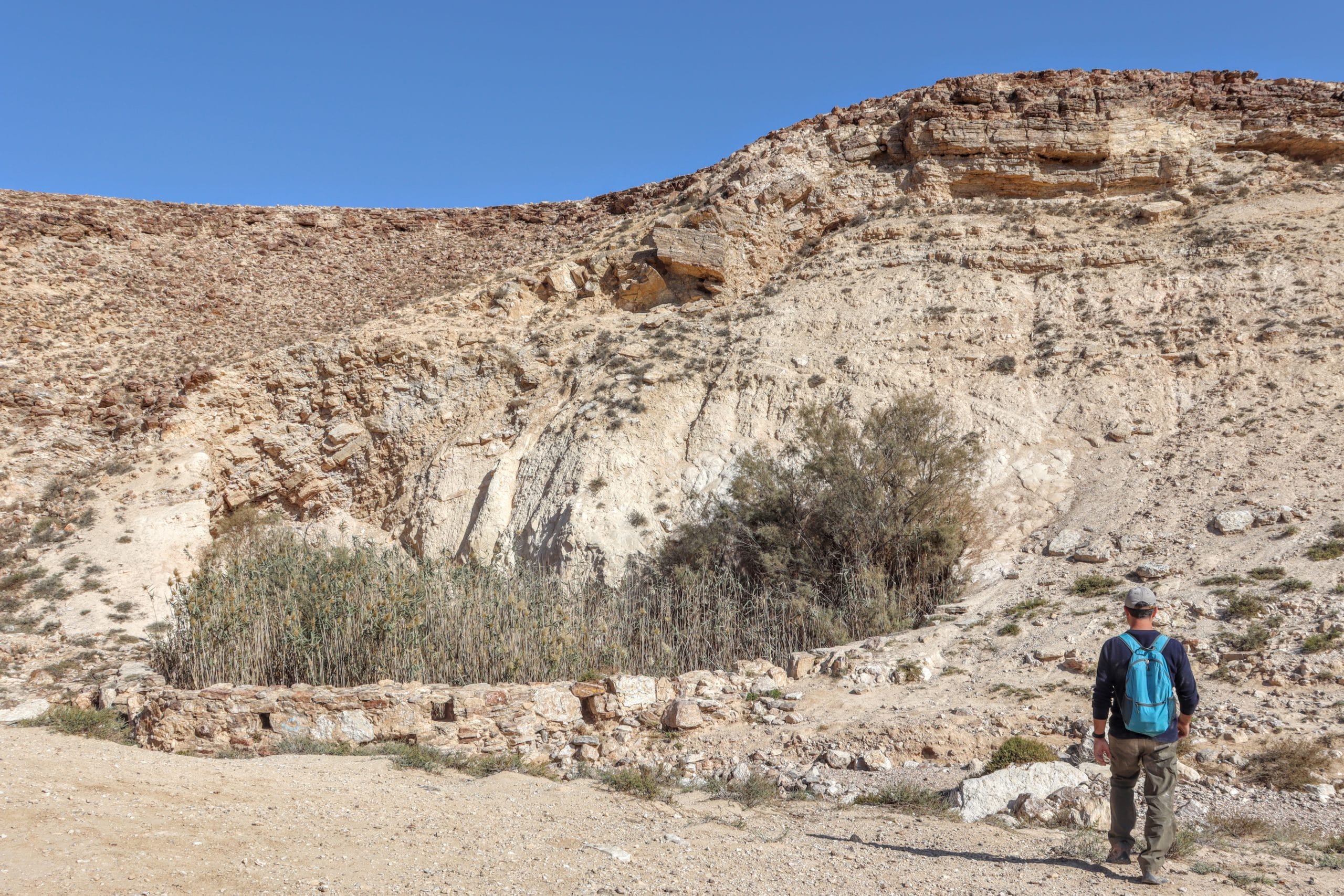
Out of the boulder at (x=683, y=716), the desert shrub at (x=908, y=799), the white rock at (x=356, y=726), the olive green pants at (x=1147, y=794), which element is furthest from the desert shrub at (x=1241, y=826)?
the white rock at (x=356, y=726)

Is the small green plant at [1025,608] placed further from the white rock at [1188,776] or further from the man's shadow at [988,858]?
the man's shadow at [988,858]

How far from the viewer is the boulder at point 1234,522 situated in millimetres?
10016

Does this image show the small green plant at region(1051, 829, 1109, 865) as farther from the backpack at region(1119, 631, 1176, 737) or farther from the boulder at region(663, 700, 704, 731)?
the boulder at region(663, 700, 704, 731)

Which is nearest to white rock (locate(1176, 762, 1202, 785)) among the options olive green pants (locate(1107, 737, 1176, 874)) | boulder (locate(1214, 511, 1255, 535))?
olive green pants (locate(1107, 737, 1176, 874))

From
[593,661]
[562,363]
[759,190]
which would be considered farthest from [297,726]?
[759,190]

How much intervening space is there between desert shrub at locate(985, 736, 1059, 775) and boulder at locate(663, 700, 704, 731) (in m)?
2.32

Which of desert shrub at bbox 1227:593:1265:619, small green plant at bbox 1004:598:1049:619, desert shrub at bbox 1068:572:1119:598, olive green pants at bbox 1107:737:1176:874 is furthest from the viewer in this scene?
desert shrub at bbox 1068:572:1119:598

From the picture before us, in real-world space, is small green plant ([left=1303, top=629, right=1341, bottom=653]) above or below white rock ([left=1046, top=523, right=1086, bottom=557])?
below

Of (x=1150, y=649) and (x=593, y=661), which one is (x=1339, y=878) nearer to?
(x=1150, y=649)

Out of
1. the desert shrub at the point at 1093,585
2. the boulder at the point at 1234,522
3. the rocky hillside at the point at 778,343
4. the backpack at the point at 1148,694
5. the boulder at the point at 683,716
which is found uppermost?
the rocky hillside at the point at 778,343

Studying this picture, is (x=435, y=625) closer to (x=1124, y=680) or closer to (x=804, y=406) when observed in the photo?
(x=1124, y=680)

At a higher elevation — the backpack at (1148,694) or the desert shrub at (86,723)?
the backpack at (1148,694)

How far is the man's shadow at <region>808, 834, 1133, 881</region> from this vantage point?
446 centimetres

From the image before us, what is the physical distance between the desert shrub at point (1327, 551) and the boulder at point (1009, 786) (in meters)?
4.97
